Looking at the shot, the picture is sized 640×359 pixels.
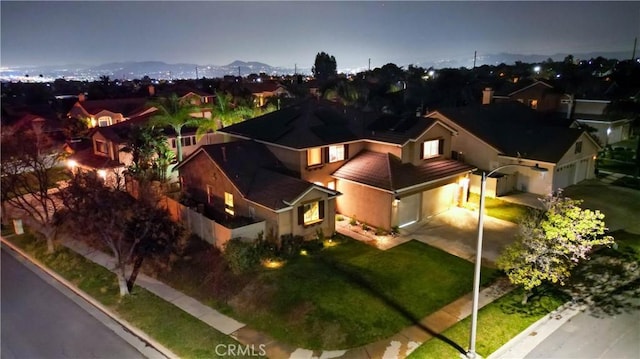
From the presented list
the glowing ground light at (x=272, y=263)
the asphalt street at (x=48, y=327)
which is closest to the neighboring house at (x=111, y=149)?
the asphalt street at (x=48, y=327)

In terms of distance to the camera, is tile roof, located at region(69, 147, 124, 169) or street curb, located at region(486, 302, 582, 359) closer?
street curb, located at region(486, 302, 582, 359)

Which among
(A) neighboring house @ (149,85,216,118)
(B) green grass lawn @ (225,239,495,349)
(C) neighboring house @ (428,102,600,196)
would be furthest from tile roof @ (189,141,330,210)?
(C) neighboring house @ (428,102,600,196)

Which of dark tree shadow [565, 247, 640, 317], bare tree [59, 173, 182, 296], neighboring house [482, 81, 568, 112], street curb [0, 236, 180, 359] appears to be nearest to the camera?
street curb [0, 236, 180, 359]

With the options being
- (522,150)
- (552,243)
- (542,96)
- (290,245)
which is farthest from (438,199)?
(542,96)

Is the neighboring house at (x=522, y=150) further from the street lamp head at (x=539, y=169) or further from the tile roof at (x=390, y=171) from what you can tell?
the tile roof at (x=390, y=171)

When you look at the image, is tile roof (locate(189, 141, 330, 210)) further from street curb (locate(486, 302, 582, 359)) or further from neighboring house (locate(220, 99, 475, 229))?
street curb (locate(486, 302, 582, 359))

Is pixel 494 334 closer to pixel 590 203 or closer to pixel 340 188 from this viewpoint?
pixel 340 188
